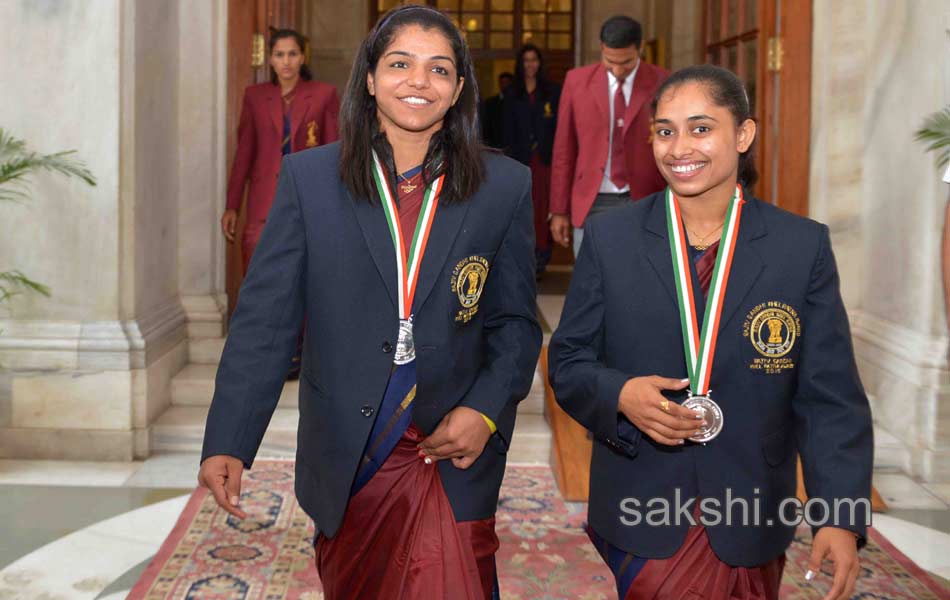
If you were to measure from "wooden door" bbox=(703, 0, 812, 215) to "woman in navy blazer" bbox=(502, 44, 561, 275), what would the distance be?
4047 millimetres

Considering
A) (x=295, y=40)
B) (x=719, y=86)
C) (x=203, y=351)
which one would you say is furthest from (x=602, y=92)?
(x=719, y=86)

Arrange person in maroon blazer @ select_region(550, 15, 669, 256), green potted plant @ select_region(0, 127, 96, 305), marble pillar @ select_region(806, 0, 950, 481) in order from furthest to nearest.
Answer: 1. person in maroon blazer @ select_region(550, 15, 669, 256)
2. marble pillar @ select_region(806, 0, 950, 481)
3. green potted plant @ select_region(0, 127, 96, 305)

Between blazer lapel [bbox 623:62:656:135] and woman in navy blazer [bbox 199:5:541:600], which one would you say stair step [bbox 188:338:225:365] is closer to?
blazer lapel [bbox 623:62:656:135]

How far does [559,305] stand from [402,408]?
23.4ft

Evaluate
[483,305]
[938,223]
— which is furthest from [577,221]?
[483,305]

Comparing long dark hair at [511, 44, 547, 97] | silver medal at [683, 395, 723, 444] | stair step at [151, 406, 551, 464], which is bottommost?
stair step at [151, 406, 551, 464]

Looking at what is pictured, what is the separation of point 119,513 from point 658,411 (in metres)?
3.52

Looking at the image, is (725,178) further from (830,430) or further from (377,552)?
(377,552)

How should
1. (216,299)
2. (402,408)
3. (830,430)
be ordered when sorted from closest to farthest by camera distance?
1. (830,430)
2. (402,408)
3. (216,299)

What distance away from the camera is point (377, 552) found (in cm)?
262

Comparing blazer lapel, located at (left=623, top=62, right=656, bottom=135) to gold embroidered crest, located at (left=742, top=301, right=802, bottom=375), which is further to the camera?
blazer lapel, located at (left=623, top=62, right=656, bottom=135)

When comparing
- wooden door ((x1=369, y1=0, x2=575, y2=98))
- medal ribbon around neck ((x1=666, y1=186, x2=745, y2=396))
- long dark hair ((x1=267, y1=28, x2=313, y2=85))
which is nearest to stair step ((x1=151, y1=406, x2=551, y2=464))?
long dark hair ((x1=267, y1=28, x2=313, y2=85))

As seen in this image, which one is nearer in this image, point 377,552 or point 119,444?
point 377,552

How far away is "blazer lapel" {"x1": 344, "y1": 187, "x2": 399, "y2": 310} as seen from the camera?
8.39 ft
